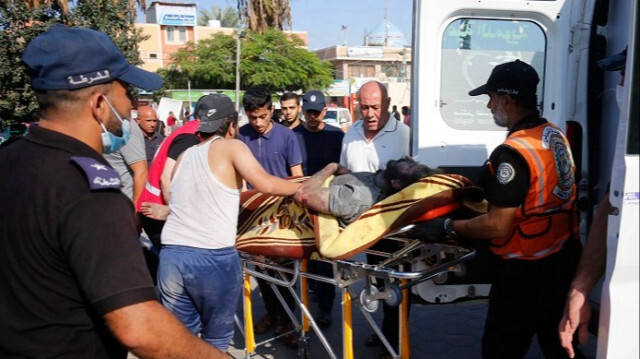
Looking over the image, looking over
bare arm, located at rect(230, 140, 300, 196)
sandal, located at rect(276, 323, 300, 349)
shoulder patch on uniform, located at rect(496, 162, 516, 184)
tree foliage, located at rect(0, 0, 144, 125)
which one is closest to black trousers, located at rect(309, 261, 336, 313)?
sandal, located at rect(276, 323, 300, 349)

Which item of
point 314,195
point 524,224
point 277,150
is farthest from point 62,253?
point 277,150

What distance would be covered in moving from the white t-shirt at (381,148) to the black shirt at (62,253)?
2778 millimetres

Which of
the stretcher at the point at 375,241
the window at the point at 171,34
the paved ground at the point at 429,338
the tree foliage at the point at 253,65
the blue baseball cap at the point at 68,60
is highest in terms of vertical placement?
the window at the point at 171,34

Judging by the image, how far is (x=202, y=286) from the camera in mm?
3059

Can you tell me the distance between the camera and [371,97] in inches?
158

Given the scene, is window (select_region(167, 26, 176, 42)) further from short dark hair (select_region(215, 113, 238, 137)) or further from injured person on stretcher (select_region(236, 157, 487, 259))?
injured person on stretcher (select_region(236, 157, 487, 259))

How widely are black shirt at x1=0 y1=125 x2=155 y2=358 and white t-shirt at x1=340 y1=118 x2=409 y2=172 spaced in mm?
2778

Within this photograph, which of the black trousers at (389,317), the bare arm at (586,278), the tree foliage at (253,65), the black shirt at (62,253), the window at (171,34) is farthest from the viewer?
the window at (171,34)

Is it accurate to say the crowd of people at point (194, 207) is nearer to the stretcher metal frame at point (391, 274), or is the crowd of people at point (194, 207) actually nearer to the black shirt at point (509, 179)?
the black shirt at point (509, 179)

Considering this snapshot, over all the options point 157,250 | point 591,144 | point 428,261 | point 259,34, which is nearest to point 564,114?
point 591,144

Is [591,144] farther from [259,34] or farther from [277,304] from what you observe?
[259,34]

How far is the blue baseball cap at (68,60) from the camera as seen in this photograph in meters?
1.43

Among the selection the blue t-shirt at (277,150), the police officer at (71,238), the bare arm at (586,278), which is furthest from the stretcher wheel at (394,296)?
the blue t-shirt at (277,150)

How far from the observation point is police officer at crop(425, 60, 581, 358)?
8.00ft
